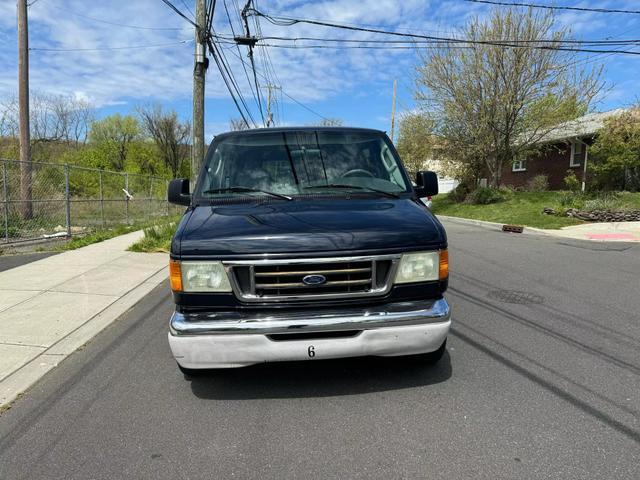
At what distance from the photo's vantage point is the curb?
3609 mm

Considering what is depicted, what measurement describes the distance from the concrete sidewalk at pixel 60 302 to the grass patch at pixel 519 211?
40.8 ft

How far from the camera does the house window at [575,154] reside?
23.1m

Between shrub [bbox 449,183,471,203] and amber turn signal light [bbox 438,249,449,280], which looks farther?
shrub [bbox 449,183,471,203]

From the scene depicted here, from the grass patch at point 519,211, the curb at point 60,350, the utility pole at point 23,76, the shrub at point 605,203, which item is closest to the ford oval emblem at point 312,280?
the curb at point 60,350

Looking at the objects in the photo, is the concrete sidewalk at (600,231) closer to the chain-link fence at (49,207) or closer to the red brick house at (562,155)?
the red brick house at (562,155)

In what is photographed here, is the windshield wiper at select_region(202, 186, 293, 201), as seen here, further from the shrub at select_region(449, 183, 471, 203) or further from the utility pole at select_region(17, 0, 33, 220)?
the shrub at select_region(449, 183, 471, 203)

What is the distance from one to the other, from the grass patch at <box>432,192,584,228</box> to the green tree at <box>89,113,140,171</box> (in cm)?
3732

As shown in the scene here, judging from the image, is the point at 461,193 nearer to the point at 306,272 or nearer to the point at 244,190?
the point at 244,190

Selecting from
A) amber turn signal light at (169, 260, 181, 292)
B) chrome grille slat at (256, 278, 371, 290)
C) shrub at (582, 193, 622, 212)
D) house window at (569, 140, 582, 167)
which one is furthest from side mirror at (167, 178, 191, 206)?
house window at (569, 140, 582, 167)

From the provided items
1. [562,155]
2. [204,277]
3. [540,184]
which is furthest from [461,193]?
[204,277]

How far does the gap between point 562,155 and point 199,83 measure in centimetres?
2003

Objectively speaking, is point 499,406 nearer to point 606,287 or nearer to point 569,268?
point 606,287

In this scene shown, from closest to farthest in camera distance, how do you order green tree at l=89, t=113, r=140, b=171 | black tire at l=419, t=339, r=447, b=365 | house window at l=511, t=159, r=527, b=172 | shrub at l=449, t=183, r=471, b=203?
black tire at l=419, t=339, r=447, b=365, shrub at l=449, t=183, r=471, b=203, house window at l=511, t=159, r=527, b=172, green tree at l=89, t=113, r=140, b=171

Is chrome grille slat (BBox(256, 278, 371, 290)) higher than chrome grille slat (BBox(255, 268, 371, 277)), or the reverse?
chrome grille slat (BBox(255, 268, 371, 277))
